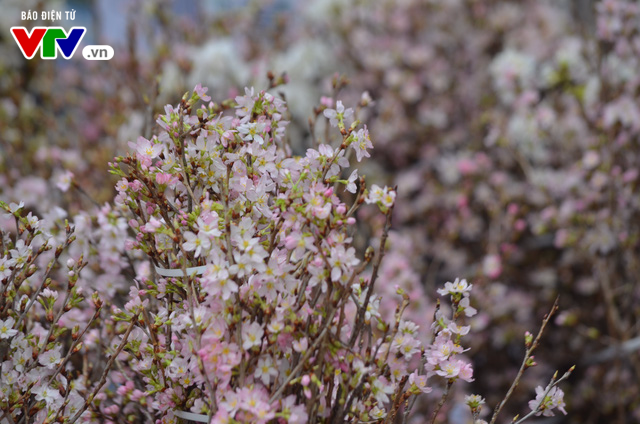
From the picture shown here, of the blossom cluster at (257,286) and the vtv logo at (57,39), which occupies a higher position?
the vtv logo at (57,39)

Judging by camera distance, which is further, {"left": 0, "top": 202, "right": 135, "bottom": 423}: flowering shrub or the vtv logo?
the vtv logo

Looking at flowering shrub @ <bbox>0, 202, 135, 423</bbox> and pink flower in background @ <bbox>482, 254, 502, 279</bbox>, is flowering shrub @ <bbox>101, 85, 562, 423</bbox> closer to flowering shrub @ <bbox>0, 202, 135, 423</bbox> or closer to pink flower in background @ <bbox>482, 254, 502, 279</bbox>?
flowering shrub @ <bbox>0, 202, 135, 423</bbox>

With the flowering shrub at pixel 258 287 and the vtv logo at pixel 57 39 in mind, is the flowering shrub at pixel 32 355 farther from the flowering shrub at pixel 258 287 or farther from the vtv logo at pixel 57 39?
the vtv logo at pixel 57 39

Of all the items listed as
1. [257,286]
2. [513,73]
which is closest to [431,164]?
[513,73]

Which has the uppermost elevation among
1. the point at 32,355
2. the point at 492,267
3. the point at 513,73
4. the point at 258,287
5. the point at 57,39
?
the point at 513,73

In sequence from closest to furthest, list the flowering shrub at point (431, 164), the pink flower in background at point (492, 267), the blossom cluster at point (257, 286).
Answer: the blossom cluster at point (257, 286), the flowering shrub at point (431, 164), the pink flower in background at point (492, 267)

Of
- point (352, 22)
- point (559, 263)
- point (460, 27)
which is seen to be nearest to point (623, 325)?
point (559, 263)

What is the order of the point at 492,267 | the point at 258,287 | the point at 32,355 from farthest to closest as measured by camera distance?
1. the point at 492,267
2. the point at 32,355
3. the point at 258,287

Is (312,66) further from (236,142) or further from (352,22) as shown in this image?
(236,142)

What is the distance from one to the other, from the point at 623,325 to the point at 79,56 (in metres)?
5.28

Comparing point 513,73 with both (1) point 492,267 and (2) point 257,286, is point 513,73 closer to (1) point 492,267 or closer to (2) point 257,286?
(1) point 492,267

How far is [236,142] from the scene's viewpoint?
1128 millimetres

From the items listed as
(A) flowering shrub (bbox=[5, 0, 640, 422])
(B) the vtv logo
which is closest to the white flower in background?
(A) flowering shrub (bbox=[5, 0, 640, 422])

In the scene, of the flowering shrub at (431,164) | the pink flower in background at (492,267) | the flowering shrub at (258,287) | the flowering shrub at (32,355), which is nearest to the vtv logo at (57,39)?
the flowering shrub at (431,164)
